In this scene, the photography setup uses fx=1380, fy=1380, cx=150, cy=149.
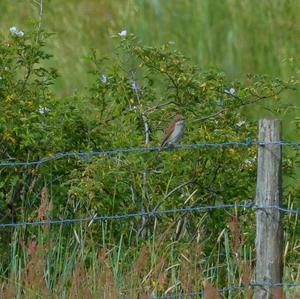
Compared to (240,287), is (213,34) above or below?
above

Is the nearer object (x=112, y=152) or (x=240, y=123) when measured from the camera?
(x=112, y=152)

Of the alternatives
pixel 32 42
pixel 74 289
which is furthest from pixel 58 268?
pixel 32 42

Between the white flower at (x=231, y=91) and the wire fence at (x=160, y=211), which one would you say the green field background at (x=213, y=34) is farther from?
the wire fence at (x=160, y=211)

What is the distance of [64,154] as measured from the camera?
7.70 metres

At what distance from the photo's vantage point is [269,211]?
6637 millimetres

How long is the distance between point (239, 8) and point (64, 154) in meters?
6.44

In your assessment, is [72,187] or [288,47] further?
[288,47]

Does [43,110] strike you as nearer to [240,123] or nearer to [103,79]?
[103,79]

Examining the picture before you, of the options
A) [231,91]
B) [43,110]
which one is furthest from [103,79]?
[231,91]

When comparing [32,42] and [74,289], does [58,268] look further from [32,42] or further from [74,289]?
[32,42]

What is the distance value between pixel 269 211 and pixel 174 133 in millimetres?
1257

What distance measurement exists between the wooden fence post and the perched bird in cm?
115

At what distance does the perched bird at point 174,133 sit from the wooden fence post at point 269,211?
3.79 ft

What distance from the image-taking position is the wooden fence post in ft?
21.7
